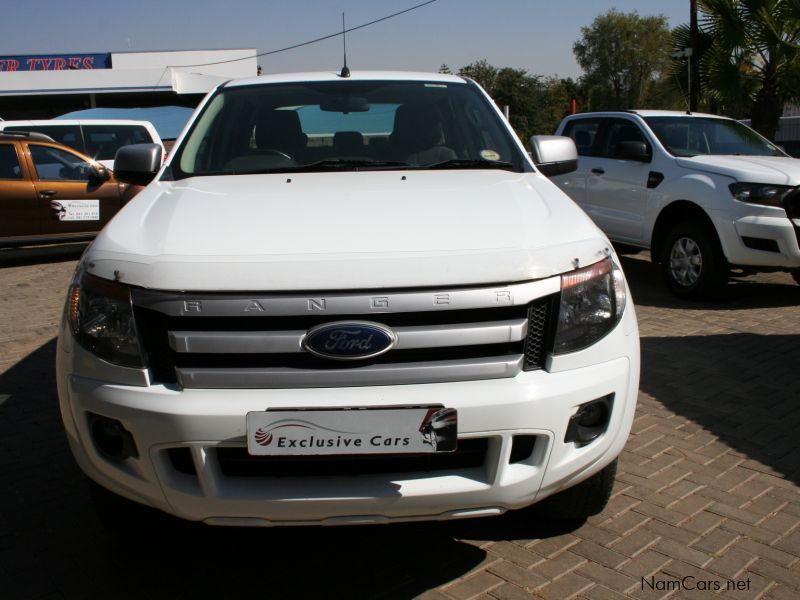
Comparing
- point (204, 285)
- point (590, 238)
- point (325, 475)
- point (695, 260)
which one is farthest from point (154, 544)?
point (695, 260)

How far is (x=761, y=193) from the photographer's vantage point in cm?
665

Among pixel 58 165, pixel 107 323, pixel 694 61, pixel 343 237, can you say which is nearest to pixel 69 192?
pixel 58 165

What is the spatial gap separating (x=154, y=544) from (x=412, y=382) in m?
1.33

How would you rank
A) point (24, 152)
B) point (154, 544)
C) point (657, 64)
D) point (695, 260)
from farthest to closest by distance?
point (657, 64) < point (24, 152) < point (695, 260) < point (154, 544)

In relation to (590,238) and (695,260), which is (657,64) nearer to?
(695,260)

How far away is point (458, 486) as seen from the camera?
230 cm

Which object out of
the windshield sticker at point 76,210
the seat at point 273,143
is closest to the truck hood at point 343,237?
the seat at point 273,143

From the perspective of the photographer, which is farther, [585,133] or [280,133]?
[585,133]

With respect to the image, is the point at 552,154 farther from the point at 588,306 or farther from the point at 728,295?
the point at 728,295

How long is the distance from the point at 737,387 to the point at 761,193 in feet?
8.49

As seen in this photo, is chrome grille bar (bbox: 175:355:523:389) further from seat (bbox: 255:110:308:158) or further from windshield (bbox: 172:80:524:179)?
seat (bbox: 255:110:308:158)

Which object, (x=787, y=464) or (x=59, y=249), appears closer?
(x=787, y=464)

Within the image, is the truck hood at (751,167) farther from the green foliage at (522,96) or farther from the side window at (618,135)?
the green foliage at (522,96)

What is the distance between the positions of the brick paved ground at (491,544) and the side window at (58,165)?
7.09 metres
